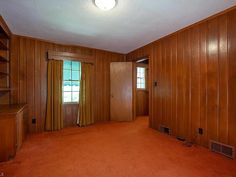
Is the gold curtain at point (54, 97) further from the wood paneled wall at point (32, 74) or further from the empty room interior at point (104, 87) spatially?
the wood paneled wall at point (32, 74)

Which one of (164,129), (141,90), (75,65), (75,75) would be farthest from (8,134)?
(141,90)

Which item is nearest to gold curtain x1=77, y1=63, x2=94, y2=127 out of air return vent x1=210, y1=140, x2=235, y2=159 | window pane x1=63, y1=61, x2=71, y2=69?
window pane x1=63, y1=61, x2=71, y2=69

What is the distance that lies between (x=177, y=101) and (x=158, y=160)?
1493mm

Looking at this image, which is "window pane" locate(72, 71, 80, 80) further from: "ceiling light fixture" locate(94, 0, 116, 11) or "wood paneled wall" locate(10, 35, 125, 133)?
"ceiling light fixture" locate(94, 0, 116, 11)

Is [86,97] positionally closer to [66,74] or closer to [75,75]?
[75,75]

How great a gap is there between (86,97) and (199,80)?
2.99m

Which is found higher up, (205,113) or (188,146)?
(205,113)

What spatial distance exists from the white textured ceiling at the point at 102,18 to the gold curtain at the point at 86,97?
0.97 meters

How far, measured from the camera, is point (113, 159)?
2180 mm

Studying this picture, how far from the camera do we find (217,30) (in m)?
2.44

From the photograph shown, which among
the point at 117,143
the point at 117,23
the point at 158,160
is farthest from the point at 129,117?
the point at 117,23

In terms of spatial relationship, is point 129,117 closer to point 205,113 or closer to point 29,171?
point 205,113

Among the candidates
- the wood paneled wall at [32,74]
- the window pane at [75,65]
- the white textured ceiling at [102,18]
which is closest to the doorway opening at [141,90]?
the white textured ceiling at [102,18]

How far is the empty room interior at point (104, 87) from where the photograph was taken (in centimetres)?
210
